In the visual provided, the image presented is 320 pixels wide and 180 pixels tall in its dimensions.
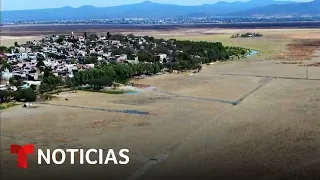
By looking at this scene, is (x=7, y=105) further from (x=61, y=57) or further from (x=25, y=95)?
(x=61, y=57)

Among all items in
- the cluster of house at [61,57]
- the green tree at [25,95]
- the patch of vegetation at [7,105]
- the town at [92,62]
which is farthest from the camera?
the cluster of house at [61,57]

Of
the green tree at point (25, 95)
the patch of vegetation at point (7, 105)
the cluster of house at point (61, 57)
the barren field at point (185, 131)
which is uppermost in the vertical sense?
the cluster of house at point (61, 57)

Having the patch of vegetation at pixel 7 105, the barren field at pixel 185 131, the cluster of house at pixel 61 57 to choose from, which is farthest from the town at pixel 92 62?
the barren field at pixel 185 131

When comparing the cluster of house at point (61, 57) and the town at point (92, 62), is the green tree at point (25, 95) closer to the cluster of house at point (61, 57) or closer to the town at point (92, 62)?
the town at point (92, 62)

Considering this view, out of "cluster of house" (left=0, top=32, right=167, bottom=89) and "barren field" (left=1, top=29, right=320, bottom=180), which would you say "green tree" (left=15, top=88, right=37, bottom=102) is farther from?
"cluster of house" (left=0, top=32, right=167, bottom=89)

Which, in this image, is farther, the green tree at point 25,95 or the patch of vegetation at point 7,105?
the green tree at point 25,95

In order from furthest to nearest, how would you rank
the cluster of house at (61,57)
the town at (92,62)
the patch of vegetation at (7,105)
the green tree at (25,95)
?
the cluster of house at (61,57) → the town at (92,62) → the green tree at (25,95) → the patch of vegetation at (7,105)

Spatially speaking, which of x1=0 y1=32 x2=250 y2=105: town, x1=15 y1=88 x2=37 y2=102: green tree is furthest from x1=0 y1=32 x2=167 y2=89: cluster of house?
x1=15 y1=88 x2=37 y2=102: green tree

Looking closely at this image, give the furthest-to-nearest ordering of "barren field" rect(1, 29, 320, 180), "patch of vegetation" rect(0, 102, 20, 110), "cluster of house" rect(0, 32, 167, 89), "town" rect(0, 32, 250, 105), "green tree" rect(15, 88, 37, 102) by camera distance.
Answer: "cluster of house" rect(0, 32, 167, 89)
"town" rect(0, 32, 250, 105)
"green tree" rect(15, 88, 37, 102)
"patch of vegetation" rect(0, 102, 20, 110)
"barren field" rect(1, 29, 320, 180)
